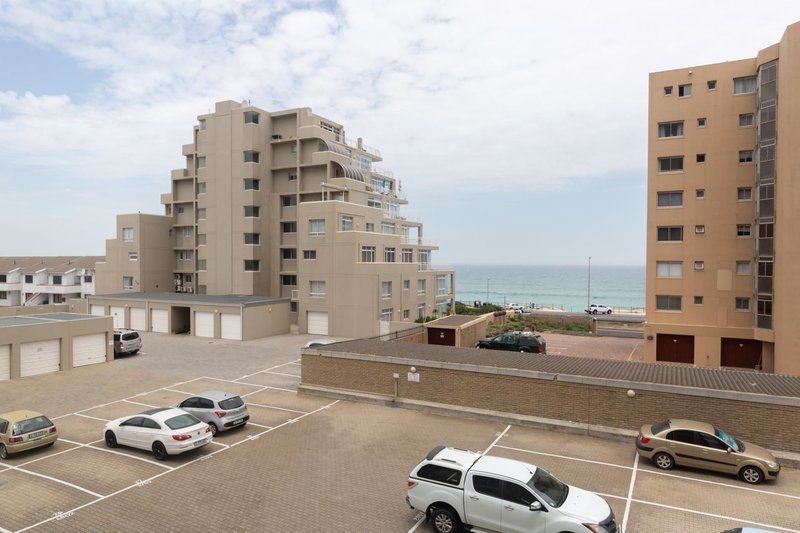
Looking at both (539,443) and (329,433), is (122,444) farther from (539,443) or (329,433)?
(539,443)

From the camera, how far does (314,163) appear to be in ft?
174

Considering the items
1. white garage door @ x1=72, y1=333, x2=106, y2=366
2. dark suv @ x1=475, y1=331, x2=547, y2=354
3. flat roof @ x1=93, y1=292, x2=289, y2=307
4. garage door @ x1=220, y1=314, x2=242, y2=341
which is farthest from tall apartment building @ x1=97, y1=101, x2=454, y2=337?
white garage door @ x1=72, y1=333, x2=106, y2=366

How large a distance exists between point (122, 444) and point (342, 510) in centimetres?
951

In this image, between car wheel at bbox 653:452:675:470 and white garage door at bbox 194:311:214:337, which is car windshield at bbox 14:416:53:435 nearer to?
car wheel at bbox 653:452:675:470

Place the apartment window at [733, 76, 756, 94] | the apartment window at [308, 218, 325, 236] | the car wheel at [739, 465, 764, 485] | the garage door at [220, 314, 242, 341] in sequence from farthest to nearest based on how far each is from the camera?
the apartment window at [308, 218, 325, 236] → the garage door at [220, 314, 242, 341] → the apartment window at [733, 76, 756, 94] → the car wheel at [739, 465, 764, 485]

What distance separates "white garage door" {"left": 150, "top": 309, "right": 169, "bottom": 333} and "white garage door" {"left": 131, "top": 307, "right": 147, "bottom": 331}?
1.25 m

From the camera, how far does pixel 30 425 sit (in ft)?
57.3

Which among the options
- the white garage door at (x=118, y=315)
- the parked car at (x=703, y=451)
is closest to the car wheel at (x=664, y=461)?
the parked car at (x=703, y=451)

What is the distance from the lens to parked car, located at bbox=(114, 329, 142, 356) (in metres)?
36.4

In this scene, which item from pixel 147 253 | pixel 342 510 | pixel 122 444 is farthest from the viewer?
pixel 147 253

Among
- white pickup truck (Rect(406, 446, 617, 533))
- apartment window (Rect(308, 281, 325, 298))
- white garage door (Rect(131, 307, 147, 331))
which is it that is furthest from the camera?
white garage door (Rect(131, 307, 147, 331))

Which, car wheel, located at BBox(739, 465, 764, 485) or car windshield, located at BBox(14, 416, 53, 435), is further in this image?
car windshield, located at BBox(14, 416, 53, 435)

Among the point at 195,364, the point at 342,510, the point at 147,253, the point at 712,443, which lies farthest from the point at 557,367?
the point at 147,253

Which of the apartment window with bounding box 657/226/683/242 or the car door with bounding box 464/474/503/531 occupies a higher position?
the apartment window with bounding box 657/226/683/242
